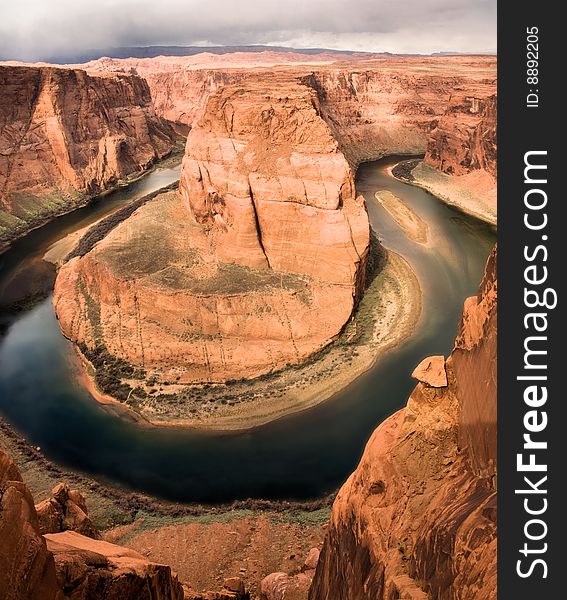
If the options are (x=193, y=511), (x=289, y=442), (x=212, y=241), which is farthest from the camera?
(x=212, y=241)

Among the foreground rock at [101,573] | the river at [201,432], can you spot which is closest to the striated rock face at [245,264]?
the river at [201,432]

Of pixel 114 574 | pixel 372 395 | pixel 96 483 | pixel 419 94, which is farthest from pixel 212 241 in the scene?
pixel 419 94

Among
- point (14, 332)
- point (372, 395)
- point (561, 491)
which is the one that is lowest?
point (372, 395)

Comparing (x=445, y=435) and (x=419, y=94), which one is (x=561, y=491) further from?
(x=419, y=94)

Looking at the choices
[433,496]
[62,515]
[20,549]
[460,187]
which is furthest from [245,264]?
[460,187]

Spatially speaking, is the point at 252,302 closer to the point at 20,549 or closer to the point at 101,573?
the point at 101,573

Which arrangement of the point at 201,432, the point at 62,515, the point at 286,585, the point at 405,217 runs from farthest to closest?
the point at 405,217 → the point at 201,432 → the point at 286,585 → the point at 62,515

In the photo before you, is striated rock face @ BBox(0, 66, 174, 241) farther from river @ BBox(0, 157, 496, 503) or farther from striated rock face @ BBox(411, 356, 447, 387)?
striated rock face @ BBox(411, 356, 447, 387)
